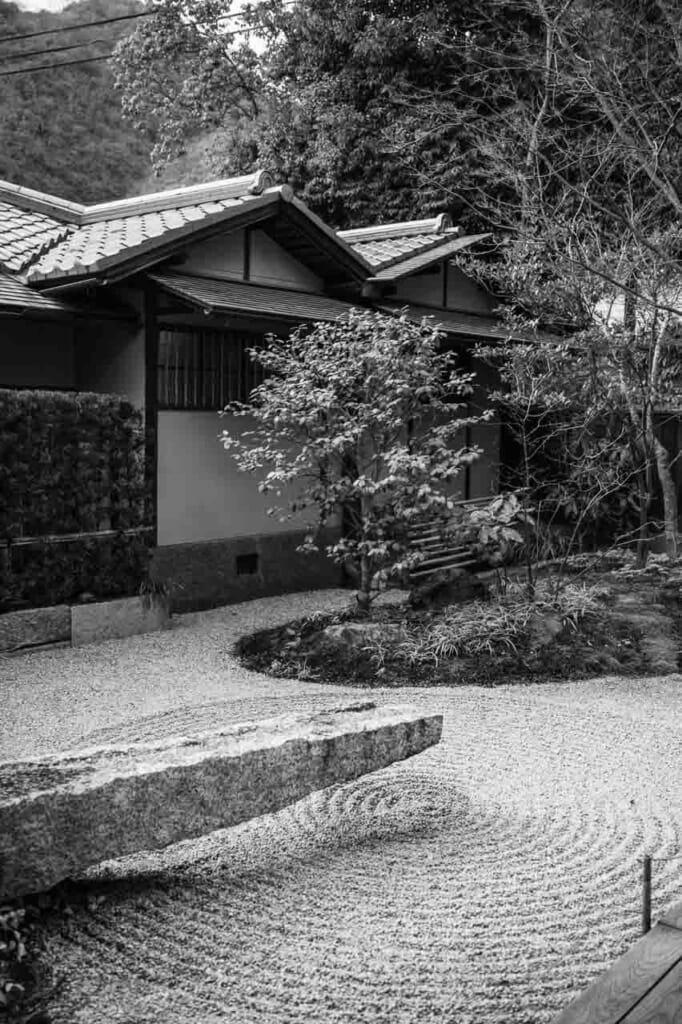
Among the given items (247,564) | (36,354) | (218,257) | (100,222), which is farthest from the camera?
(100,222)

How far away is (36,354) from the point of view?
1012 centimetres

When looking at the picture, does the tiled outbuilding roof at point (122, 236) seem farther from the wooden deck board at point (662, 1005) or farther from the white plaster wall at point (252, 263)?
the wooden deck board at point (662, 1005)

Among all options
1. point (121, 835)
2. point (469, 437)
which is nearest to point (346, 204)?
point (469, 437)

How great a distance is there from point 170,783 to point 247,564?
7206mm

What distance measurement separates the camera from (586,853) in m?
4.50

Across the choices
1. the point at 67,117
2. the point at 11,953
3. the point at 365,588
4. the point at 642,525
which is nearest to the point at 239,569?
the point at 365,588

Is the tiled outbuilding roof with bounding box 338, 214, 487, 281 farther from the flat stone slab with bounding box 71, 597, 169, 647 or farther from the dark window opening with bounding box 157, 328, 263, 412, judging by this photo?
the flat stone slab with bounding box 71, 597, 169, 647

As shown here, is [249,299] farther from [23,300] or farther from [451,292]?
[451,292]

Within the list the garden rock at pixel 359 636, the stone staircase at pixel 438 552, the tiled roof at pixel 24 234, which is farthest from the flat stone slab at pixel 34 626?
the stone staircase at pixel 438 552

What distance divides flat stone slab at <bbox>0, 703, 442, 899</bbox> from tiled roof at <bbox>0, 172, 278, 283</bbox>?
5.76 m

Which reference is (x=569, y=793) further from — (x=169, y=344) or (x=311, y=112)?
(x=311, y=112)

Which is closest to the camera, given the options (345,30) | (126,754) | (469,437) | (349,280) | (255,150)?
(126,754)

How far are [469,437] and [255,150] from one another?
10.6m

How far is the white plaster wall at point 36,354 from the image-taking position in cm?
984
